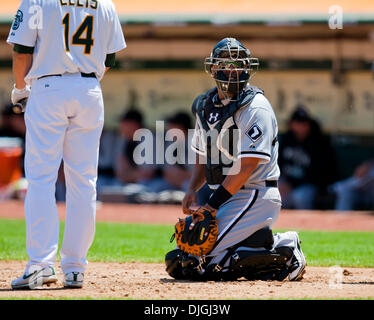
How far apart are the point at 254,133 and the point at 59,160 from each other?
1.28 metres

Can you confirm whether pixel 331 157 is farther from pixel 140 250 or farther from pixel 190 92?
pixel 140 250

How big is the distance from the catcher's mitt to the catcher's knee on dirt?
0.05 metres

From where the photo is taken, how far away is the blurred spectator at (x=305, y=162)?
11.0 meters

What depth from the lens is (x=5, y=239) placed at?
791 centimetres

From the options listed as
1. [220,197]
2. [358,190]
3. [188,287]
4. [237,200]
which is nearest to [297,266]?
[237,200]

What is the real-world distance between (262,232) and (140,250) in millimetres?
2278

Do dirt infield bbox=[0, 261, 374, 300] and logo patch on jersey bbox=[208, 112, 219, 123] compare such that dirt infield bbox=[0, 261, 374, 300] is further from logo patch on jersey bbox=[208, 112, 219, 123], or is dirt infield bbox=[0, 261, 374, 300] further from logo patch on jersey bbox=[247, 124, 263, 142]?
logo patch on jersey bbox=[208, 112, 219, 123]

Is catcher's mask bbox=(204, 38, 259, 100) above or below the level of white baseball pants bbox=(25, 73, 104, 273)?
above

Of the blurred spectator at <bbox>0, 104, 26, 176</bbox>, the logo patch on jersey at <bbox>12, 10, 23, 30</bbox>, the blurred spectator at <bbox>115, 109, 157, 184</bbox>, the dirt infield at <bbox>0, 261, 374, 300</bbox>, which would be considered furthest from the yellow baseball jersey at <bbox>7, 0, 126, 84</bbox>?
the blurred spectator at <bbox>0, 104, 26, 176</bbox>

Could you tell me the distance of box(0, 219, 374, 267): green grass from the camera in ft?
21.5

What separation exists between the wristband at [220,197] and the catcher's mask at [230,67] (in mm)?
672

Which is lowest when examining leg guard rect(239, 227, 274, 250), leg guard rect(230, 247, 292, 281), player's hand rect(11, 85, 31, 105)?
leg guard rect(230, 247, 292, 281)

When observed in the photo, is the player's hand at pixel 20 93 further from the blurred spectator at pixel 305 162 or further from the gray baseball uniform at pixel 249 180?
the blurred spectator at pixel 305 162
